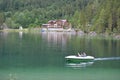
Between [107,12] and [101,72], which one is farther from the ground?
[107,12]

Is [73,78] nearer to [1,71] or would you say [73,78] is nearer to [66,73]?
[66,73]

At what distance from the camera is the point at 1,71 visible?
42.5m

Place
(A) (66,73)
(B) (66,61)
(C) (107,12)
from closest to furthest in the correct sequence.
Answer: (A) (66,73) → (B) (66,61) → (C) (107,12)

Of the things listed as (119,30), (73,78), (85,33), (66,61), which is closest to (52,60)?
(66,61)

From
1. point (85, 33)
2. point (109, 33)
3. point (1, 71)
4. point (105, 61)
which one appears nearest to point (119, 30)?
point (109, 33)

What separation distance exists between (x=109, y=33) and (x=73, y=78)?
7872cm

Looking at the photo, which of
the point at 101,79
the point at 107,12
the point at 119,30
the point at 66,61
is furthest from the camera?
the point at 107,12

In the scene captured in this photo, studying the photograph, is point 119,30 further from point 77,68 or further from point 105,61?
point 77,68

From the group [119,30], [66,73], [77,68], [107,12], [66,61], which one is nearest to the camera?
[66,73]

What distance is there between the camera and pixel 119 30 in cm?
11256

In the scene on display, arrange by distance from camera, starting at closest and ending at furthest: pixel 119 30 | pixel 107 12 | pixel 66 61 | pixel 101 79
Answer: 1. pixel 101 79
2. pixel 66 61
3. pixel 119 30
4. pixel 107 12

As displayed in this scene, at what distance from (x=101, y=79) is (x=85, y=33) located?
9602cm

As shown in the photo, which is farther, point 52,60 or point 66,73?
point 52,60

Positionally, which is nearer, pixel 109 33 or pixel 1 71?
pixel 1 71
